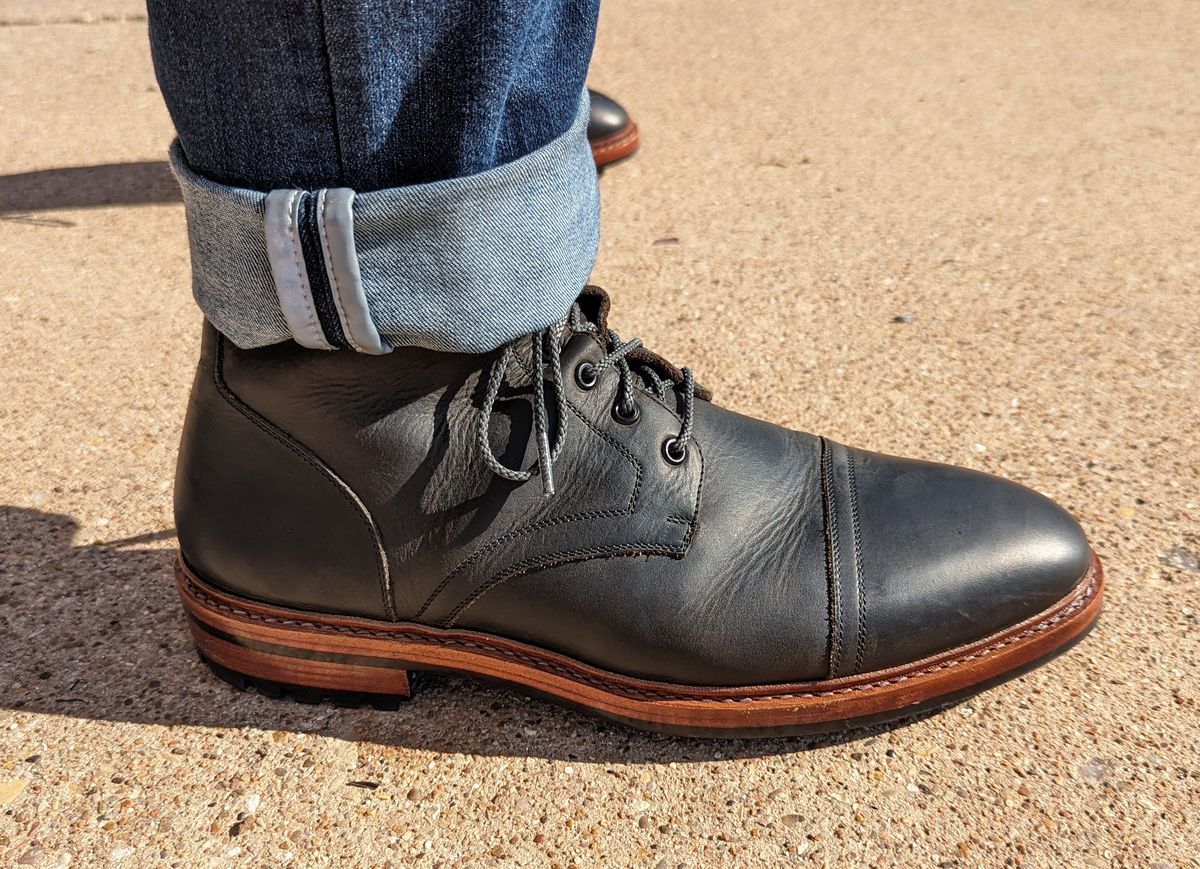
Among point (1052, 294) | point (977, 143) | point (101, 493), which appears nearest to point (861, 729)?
point (101, 493)

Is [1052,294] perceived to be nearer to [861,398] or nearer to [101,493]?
[861,398]

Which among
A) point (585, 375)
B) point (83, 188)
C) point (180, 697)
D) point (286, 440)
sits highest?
point (585, 375)

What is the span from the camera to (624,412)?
1248mm

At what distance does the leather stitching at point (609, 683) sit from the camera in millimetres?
1273

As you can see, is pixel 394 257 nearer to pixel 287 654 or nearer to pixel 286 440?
pixel 286 440

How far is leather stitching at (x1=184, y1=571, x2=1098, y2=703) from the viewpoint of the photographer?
127 cm

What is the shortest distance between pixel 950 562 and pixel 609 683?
0.44 m

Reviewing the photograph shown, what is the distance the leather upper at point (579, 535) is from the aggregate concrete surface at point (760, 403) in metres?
0.17

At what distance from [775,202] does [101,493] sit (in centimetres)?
188

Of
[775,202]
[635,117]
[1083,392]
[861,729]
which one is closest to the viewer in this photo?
[861,729]

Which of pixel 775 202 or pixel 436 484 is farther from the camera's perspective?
pixel 775 202

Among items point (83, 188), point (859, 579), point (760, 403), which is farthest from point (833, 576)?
point (83, 188)

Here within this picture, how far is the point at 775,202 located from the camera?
9.48ft

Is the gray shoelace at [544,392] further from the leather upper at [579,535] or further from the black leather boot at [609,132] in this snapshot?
the black leather boot at [609,132]
